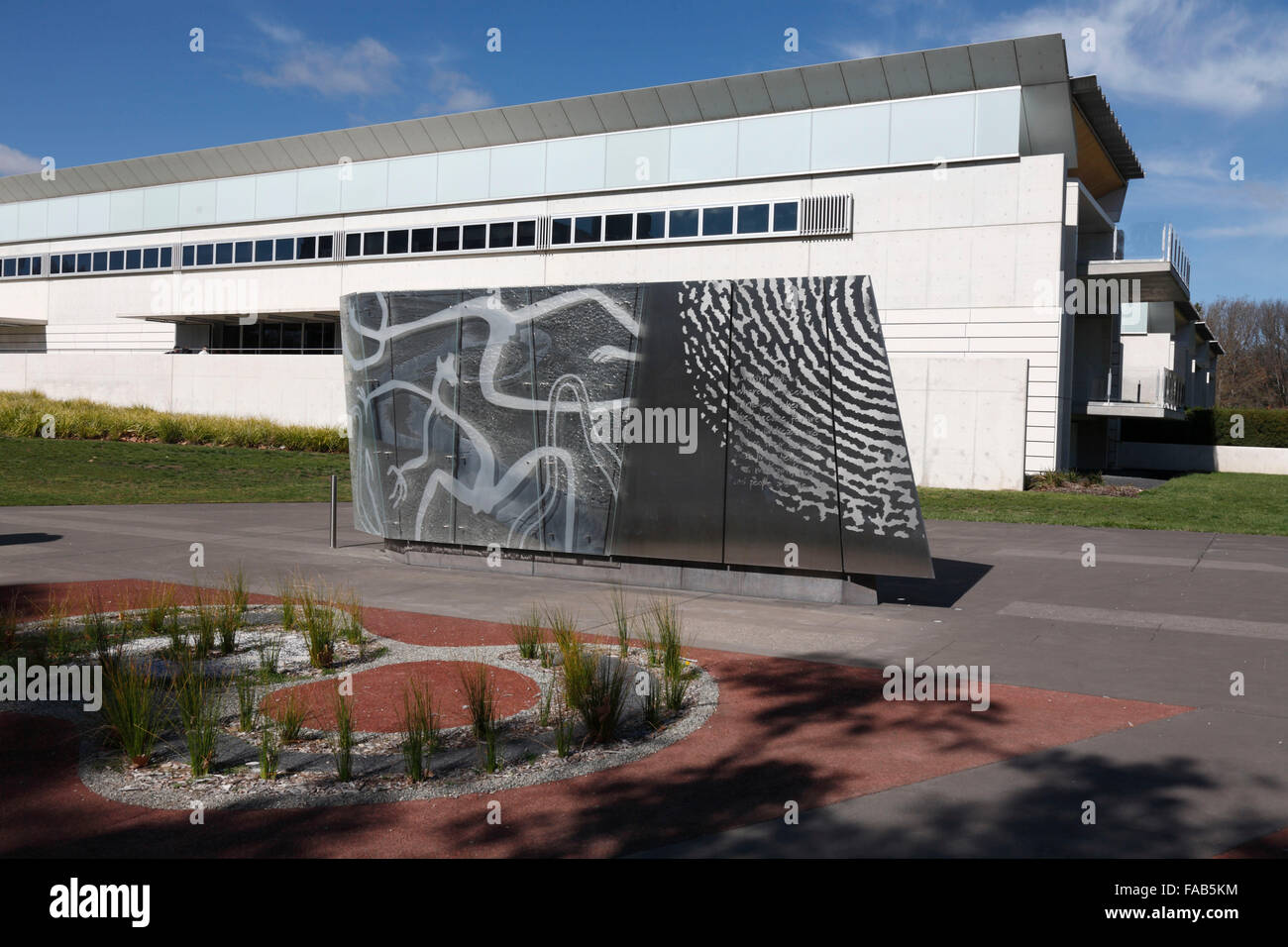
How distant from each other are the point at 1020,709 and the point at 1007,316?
21.6 m

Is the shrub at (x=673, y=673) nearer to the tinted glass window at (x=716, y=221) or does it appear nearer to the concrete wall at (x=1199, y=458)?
the tinted glass window at (x=716, y=221)

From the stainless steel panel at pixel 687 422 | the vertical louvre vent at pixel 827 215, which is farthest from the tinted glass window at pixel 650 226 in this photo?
the stainless steel panel at pixel 687 422

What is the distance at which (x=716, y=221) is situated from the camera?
3014 centimetres

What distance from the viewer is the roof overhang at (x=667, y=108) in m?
26.0

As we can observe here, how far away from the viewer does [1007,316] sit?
1042 inches

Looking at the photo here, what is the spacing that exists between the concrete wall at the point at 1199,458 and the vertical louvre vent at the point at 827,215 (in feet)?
64.7

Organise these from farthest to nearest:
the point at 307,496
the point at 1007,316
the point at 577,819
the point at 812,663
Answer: the point at 1007,316 → the point at 307,496 → the point at 812,663 → the point at 577,819

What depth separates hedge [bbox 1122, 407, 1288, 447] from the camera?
41.3 meters

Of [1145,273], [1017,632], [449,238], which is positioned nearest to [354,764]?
[1017,632]

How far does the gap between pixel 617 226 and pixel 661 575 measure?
22.1 metres

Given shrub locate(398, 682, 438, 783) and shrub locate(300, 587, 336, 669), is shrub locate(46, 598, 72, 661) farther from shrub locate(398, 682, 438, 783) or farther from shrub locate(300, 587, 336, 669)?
shrub locate(398, 682, 438, 783)

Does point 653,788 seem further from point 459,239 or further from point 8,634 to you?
point 459,239
